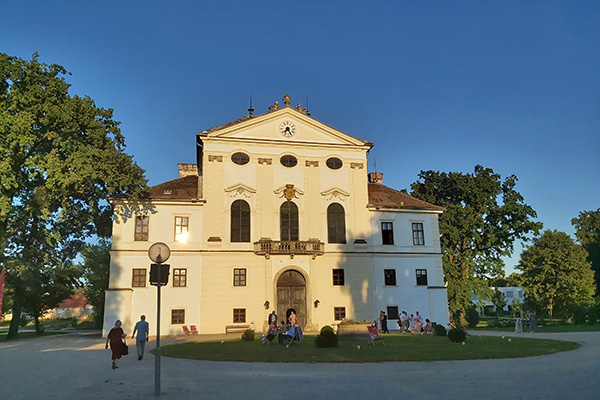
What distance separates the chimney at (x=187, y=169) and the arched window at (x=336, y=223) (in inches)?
501

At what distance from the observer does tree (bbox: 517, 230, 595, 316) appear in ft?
173

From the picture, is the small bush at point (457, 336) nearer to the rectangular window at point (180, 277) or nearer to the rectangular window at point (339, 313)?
the rectangular window at point (339, 313)

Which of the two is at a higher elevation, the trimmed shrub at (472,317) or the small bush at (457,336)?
the small bush at (457,336)

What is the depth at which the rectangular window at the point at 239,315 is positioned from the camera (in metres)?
34.8

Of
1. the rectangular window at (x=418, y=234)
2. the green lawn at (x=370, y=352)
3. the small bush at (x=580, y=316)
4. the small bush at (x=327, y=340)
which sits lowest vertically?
the small bush at (x=580, y=316)

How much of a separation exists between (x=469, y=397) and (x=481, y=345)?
12190 millimetres

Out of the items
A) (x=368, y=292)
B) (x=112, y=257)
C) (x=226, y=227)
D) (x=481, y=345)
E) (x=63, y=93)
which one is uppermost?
(x=63, y=93)

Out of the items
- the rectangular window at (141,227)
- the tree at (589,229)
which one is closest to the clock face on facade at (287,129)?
the rectangular window at (141,227)

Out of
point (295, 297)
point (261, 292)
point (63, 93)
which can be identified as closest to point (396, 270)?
point (295, 297)

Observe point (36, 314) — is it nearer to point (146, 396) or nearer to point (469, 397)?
point (146, 396)

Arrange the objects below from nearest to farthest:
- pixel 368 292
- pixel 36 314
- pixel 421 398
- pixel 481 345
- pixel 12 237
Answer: pixel 421 398
pixel 481 345
pixel 12 237
pixel 368 292
pixel 36 314

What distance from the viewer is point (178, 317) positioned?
3412cm

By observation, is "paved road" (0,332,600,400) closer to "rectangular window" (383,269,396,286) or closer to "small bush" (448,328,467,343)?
"small bush" (448,328,467,343)

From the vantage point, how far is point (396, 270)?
38375mm
